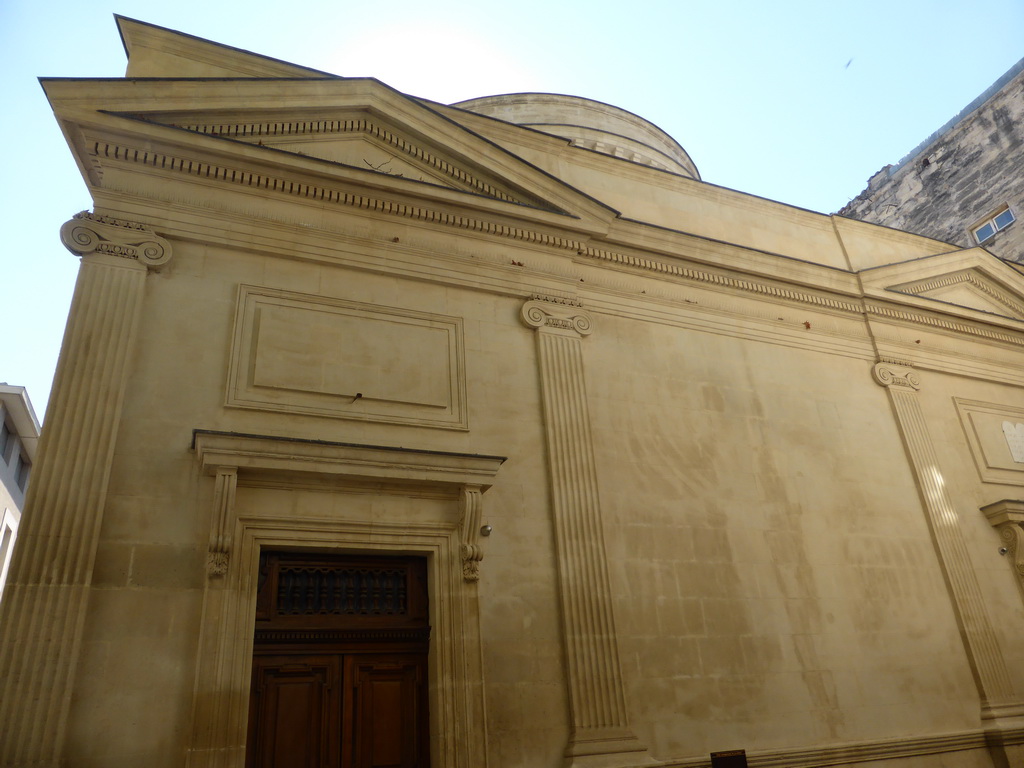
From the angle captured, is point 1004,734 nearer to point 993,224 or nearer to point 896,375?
point 896,375

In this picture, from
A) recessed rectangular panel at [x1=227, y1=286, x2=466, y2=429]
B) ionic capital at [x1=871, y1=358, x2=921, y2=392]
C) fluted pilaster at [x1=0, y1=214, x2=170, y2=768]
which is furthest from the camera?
ionic capital at [x1=871, y1=358, x2=921, y2=392]

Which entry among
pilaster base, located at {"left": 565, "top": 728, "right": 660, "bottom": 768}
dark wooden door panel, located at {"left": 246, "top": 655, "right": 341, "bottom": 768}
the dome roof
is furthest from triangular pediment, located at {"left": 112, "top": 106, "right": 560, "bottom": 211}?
the dome roof

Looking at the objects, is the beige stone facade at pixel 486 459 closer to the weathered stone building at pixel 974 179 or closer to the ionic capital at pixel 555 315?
the ionic capital at pixel 555 315

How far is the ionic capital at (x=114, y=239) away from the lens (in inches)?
291

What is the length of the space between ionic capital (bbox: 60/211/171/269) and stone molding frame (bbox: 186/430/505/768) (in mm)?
2026

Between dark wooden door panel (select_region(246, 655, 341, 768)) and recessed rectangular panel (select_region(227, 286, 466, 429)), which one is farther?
recessed rectangular panel (select_region(227, 286, 466, 429))

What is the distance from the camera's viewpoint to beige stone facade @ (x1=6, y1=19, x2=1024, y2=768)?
653 cm

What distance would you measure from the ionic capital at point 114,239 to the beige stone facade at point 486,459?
0.09ft

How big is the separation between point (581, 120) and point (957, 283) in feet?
26.0

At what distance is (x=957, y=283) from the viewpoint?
1348 centimetres

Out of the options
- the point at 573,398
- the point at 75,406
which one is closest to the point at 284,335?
the point at 75,406

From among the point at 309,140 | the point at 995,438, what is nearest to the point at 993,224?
the point at 995,438

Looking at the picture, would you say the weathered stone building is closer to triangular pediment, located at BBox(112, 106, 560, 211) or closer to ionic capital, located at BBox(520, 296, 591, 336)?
ionic capital, located at BBox(520, 296, 591, 336)

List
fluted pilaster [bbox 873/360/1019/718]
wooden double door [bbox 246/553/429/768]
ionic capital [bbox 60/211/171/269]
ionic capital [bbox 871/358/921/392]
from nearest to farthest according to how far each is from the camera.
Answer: wooden double door [bbox 246/553/429/768]
ionic capital [bbox 60/211/171/269]
fluted pilaster [bbox 873/360/1019/718]
ionic capital [bbox 871/358/921/392]
